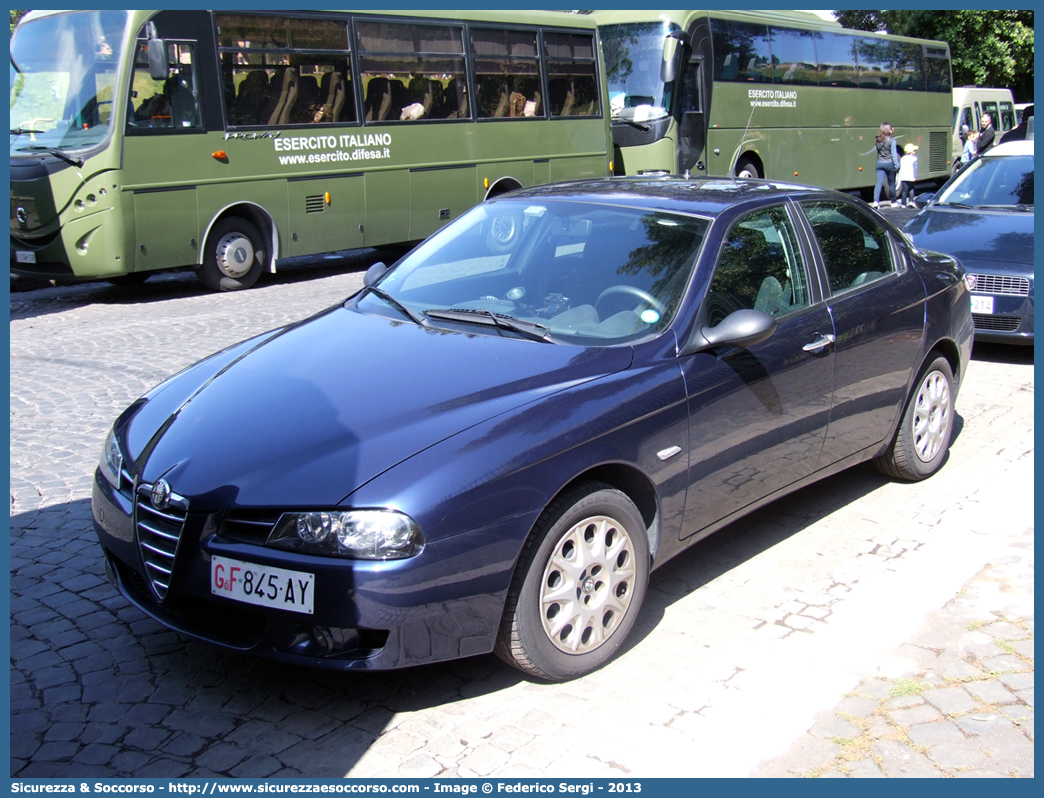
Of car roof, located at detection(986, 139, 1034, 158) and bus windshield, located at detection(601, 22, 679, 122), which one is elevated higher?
bus windshield, located at detection(601, 22, 679, 122)

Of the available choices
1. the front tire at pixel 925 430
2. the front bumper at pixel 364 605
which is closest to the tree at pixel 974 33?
the front tire at pixel 925 430

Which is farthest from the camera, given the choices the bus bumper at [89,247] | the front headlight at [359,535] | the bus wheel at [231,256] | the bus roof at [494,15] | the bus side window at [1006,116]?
the bus side window at [1006,116]

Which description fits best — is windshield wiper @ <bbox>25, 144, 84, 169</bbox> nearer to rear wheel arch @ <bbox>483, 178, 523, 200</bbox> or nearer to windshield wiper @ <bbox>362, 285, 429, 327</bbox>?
rear wheel arch @ <bbox>483, 178, 523, 200</bbox>

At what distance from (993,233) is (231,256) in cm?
843

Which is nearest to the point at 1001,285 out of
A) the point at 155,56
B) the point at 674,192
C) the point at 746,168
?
the point at 674,192

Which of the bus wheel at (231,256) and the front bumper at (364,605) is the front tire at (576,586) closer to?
the front bumper at (364,605)

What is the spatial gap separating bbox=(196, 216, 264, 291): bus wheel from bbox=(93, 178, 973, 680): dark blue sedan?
805cm

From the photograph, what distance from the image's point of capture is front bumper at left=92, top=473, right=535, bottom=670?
3.25 m

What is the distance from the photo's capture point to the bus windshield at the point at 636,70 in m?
17.7

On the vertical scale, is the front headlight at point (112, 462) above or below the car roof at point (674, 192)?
below

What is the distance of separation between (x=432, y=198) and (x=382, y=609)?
478 inches

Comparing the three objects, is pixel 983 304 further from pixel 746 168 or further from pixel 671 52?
pixel 746 168

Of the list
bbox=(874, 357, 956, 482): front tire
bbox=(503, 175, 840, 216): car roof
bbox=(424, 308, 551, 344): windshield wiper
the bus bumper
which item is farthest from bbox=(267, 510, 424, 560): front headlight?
the bus bumper

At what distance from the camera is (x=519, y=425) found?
141 inches
